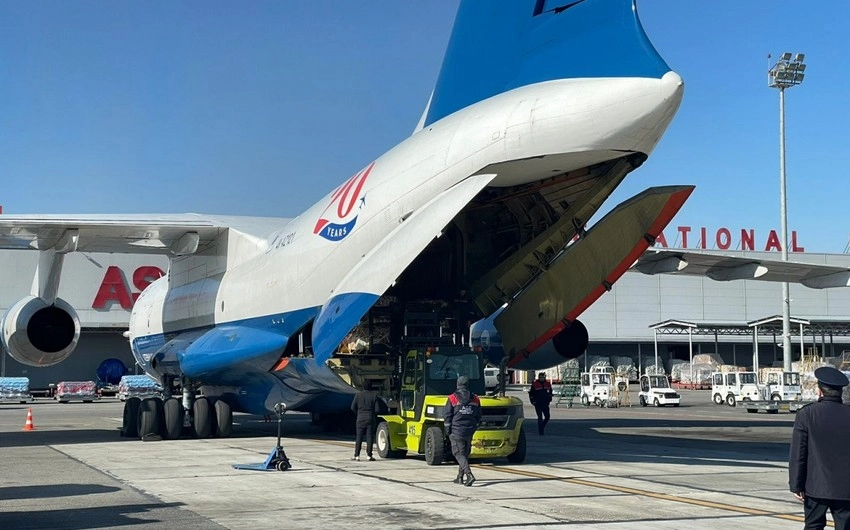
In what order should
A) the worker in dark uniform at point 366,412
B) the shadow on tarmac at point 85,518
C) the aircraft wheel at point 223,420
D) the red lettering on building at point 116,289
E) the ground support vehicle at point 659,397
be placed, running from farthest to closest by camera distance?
the red lettering on building at point 116,289 → the ground support vehicle at point 659,397 → the aircraft wheel at point 223,420 → the worker in dark uniform at point 366,412 → the shadow on tarmac at point 85,518

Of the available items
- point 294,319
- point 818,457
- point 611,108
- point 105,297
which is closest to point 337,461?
point 294,319

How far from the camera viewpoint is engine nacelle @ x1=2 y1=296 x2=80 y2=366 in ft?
66.4

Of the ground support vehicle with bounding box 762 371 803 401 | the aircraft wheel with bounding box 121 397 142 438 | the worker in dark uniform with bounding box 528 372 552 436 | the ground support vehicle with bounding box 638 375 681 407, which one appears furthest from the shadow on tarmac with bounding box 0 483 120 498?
the ground support vehicle with bounding box 638 375 681 407

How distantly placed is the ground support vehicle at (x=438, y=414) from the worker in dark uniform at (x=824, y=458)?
797cm

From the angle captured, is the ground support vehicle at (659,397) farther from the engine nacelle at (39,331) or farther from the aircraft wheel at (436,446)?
the aircraft wheel at (436,446)

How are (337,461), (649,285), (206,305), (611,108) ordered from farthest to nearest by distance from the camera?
(649,285), (206,305), (337,461), (611,108)

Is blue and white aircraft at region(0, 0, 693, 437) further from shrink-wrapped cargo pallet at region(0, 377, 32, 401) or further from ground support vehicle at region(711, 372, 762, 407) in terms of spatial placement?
shrink-wrapped cargo pallet at region(0, 377, 32, 401)

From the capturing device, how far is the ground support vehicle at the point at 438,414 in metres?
14.2

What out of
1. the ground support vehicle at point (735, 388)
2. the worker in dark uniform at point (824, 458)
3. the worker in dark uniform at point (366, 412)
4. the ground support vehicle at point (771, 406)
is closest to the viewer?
the worker in dark uniform at point (824, 458)

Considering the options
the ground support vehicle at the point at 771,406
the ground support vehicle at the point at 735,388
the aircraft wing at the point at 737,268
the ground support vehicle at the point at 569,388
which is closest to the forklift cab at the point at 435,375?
the aircraft wing at the point at 737,268

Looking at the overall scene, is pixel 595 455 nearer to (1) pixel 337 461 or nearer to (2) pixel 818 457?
(1) pixel 337 461

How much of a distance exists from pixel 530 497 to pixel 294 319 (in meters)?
7.18

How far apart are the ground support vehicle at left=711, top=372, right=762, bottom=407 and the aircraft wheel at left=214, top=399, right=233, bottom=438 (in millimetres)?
22646

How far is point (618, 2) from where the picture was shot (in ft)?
40.8
